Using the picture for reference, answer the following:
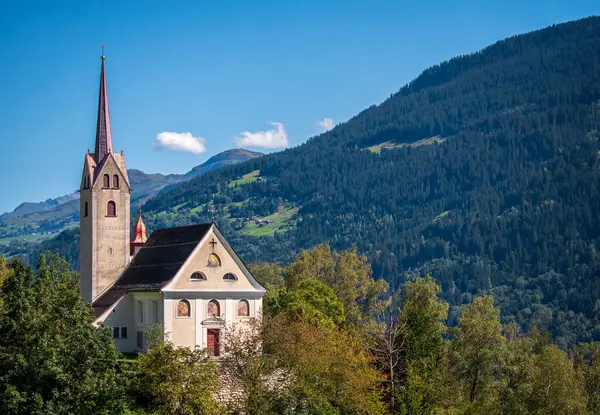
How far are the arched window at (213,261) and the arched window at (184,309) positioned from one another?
3.35m

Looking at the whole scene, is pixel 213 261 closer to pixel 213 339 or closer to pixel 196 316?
pixel 196 316

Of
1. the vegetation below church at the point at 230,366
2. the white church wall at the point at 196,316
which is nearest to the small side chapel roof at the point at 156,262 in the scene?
the white church wall at the point at 196,316

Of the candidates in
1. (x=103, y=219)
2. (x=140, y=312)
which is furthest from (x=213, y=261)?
(x=103, y=219)

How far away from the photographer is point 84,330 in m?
57.5

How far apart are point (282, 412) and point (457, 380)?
38.1 m

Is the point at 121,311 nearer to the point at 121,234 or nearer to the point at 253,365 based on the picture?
the point at 121,234

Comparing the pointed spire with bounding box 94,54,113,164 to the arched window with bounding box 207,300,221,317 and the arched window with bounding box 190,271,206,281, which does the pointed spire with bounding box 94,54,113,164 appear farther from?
the arched window with bounding box 207,300,221,317

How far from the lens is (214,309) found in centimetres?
7644

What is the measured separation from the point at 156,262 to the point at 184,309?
593cm

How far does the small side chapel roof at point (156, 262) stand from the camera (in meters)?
76.4

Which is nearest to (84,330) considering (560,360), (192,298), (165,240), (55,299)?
(55,299)

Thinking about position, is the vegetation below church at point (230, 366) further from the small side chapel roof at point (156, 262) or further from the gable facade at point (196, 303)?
the small side chapel roof at point (156, 262)

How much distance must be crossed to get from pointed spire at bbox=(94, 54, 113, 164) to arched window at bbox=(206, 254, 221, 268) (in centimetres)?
1453

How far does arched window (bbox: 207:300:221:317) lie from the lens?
7631 cm
